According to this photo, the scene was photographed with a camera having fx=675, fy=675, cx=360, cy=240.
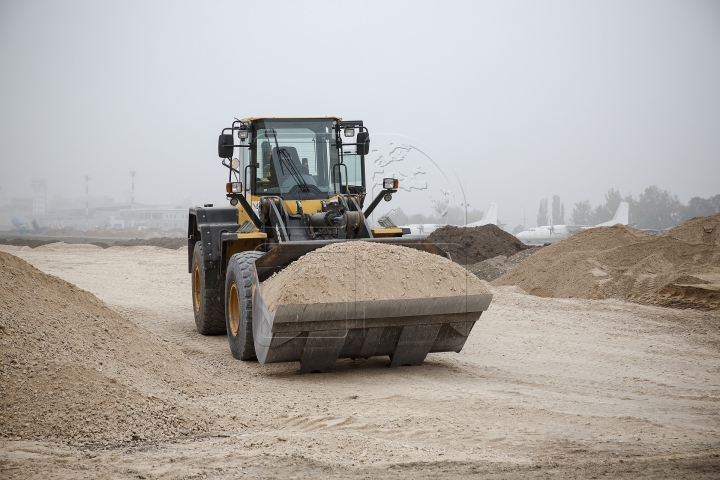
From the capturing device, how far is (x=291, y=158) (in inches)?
364

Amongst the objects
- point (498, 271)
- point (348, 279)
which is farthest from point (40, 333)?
point (498, 271)

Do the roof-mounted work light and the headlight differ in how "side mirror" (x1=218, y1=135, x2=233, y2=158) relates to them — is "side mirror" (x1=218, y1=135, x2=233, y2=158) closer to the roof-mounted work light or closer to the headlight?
the headlight

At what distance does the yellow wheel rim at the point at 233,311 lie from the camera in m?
8.23

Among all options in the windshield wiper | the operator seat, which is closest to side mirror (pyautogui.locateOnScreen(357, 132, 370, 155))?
the operator seat

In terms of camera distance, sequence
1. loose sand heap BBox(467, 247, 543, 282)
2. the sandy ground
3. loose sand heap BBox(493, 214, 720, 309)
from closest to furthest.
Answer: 1. the sandy ground
2. loose sand heap BBox(493, 214, 720, 309)
3. loose sand heap BBox(467, 247, 543, 282)

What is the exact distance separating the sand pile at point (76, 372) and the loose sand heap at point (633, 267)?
445 inches

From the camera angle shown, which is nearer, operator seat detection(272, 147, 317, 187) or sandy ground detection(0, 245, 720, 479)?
sandy ground detection(0, 245, 720, 479)

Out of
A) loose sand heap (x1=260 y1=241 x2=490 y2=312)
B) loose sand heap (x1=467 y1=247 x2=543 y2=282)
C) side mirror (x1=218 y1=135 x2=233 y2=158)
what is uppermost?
side mirror (x1=218 y1=135 x2=233 y2=158)

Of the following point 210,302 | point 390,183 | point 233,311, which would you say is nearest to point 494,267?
point 390,183

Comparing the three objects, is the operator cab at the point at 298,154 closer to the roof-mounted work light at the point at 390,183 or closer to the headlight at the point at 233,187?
the headlight at the point at 233,187

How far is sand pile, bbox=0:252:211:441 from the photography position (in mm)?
5113

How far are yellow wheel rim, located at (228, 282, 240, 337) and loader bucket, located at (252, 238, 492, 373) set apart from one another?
93 centimetres

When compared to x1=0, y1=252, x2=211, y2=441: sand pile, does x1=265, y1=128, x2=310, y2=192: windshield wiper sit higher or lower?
higher

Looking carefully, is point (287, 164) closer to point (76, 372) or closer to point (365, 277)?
point (365, 277)
